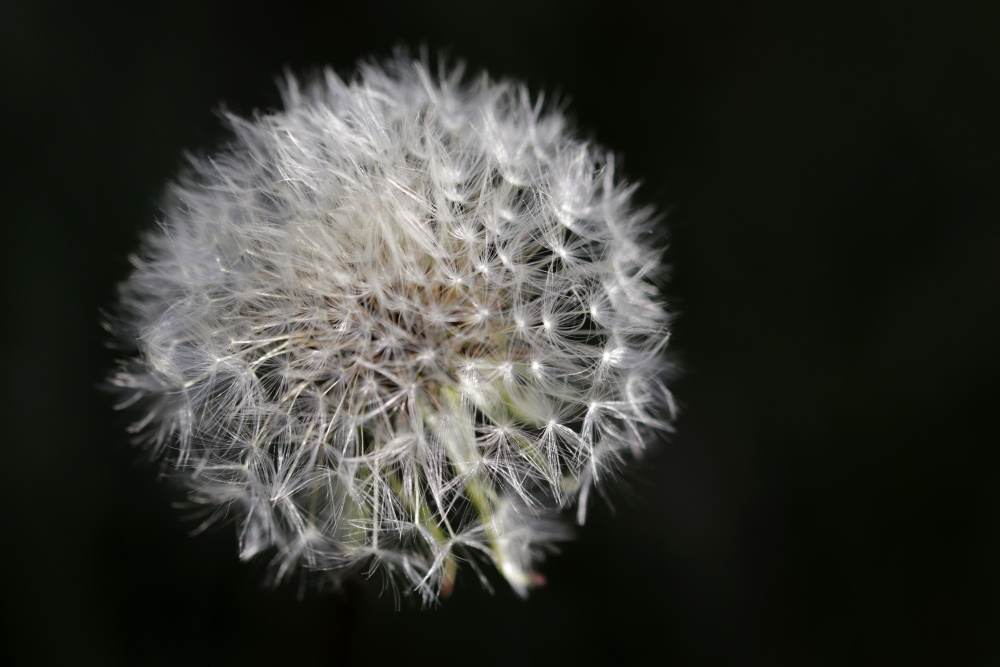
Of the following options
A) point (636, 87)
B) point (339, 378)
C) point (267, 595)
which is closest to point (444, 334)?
point (339, 378)

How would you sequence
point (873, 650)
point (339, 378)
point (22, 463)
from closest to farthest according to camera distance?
point (339, 378) < point (22, 463) < point (873, 650)

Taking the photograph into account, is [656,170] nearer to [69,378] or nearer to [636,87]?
[636,87]

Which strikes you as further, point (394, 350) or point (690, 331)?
point (690, 331)

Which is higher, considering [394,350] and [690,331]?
[690,331]

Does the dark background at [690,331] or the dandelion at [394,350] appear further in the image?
the dark background at [690,331]
